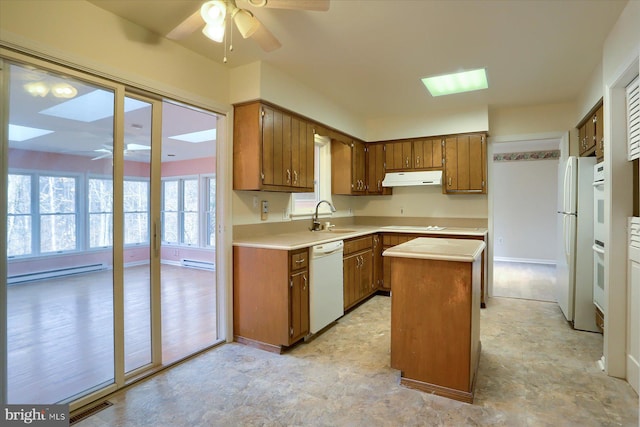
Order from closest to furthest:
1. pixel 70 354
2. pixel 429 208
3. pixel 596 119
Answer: pixel 70 354 → pixel 596 119 → pixel 429 208

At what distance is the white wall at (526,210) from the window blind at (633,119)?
457cm

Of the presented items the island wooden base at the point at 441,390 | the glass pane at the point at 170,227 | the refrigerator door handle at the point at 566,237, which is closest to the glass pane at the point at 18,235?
the island wooden base at the point at 441,390

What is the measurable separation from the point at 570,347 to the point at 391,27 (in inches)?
120

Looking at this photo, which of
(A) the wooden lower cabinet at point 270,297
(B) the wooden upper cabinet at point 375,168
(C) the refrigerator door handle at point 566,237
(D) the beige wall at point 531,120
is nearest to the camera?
(A) the wooden lower cabinet at point 270,297

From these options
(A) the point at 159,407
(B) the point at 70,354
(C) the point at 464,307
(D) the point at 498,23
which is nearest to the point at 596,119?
(D) the point at 498,23

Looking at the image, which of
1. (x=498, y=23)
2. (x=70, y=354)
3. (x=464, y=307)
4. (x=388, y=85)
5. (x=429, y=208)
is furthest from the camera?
(x=429, y=208)

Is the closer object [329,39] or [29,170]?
[29,170]

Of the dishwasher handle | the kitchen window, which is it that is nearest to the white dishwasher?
the dishwasher handle

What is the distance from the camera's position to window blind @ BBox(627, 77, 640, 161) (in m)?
2.14

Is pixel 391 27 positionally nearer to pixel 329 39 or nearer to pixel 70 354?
pixel 329 39

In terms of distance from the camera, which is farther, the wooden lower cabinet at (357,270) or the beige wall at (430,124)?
the beige wall at (430,124)

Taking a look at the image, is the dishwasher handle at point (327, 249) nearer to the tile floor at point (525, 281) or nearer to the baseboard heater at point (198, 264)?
the tile floor at point (525, 281)

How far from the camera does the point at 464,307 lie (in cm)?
209

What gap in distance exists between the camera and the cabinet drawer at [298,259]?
110 inches
